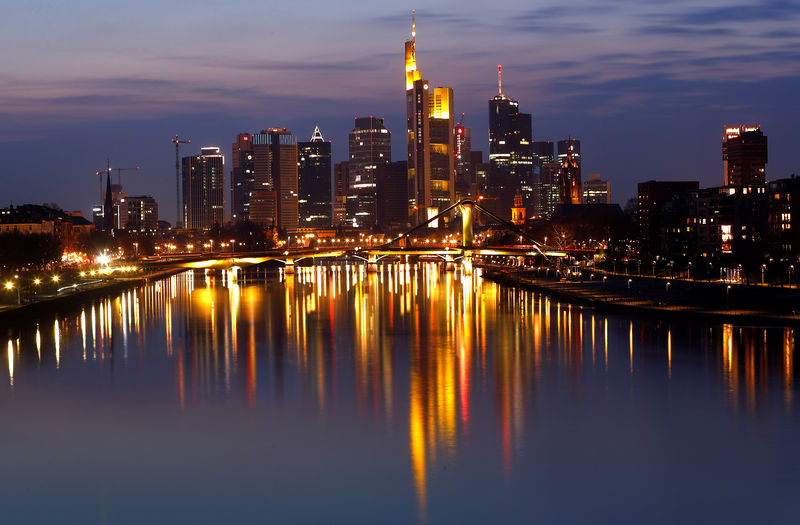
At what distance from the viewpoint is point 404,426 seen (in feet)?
70.7

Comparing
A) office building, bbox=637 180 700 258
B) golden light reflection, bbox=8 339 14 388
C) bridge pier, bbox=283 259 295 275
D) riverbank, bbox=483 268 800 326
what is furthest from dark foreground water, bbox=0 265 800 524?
office building, bbox=637 180 700 258

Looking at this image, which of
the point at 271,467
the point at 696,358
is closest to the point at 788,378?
the point at 696,358

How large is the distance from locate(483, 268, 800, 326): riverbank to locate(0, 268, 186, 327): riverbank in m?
28.3

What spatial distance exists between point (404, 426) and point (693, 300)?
3250 centimetres

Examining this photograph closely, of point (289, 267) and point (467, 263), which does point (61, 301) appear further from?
point (467, 263)

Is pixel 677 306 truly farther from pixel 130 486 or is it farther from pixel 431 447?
pixel 130 486

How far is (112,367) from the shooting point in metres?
32.5

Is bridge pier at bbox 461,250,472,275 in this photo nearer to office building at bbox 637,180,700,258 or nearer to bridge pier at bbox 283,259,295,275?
office building at bbox 637,180,700,258

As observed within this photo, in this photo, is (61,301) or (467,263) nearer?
(61,301)

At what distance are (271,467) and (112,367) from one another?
15.8m

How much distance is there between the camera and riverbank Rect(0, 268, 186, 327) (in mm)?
46781

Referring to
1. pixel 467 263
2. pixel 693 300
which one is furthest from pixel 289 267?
pixel 693 300

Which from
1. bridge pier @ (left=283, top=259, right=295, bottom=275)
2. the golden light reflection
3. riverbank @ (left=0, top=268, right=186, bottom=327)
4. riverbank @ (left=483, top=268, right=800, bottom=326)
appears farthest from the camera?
bridge pier @ (left=283, top=259, right=295, bottom=275)

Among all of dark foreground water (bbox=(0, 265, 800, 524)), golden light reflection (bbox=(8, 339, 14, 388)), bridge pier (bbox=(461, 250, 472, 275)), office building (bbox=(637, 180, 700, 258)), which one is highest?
office building (bbox=(637, 180, 700, 258))
